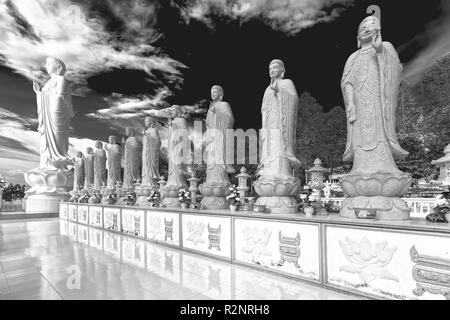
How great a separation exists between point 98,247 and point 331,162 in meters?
15.7

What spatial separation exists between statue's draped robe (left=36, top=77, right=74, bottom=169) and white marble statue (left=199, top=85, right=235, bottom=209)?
586 inches

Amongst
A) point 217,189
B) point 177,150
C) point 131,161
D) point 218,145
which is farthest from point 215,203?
point 131,161

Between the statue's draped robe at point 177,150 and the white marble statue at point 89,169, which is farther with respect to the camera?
the white marble statue at point 89,169

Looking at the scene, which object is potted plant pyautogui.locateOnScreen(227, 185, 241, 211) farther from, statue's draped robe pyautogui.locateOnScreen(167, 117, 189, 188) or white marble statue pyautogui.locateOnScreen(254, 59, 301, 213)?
statue's draped robe pyautogui.locateOnScreen(167, 117, 189, 188)

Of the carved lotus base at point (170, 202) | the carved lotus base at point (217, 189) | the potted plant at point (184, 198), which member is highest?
the carved lotus base at point (217, 189)

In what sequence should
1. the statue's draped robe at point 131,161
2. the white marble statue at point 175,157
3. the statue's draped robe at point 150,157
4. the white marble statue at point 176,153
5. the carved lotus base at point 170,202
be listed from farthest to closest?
1. the statue's draped robe at point 131,161
2. the statue's draped robe at point 150,157
3. the white marble statue at point 176,153
4. the white marble statue at point 175,157
5. the carved lotus base at point 170,202

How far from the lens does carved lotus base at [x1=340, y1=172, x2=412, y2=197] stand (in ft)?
10.9

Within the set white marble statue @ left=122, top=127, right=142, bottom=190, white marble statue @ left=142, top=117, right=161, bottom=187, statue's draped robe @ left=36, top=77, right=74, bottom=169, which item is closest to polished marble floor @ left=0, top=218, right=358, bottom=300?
white marble statue @ left=142, top=117, right=161, bottom=187

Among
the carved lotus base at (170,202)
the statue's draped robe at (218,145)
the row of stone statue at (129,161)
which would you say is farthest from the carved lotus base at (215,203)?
the row of stone statue at (129,161)

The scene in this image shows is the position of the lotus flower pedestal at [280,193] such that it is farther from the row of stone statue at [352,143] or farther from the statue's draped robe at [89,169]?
the statue's draped robe at [89,169]

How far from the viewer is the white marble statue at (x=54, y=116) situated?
17.4 meters

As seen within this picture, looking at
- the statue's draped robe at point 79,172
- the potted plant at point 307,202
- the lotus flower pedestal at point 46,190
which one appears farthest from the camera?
the lotus flower pedestal at point 46,190

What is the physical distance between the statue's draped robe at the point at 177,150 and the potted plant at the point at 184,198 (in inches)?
25.9

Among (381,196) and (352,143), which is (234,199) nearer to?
(352,143)
